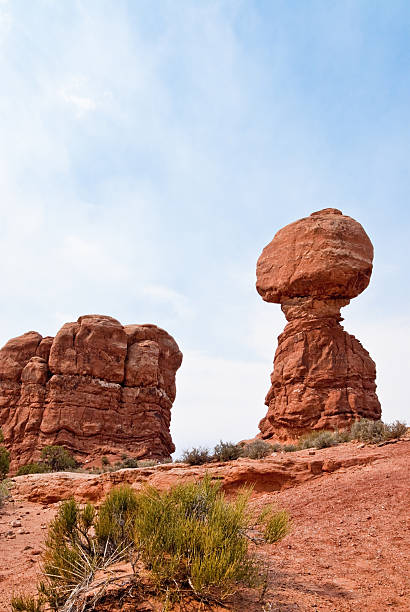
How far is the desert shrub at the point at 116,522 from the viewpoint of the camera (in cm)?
451

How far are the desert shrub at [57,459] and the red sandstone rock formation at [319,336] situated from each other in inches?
432

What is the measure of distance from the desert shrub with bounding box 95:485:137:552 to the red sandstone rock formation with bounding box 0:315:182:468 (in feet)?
72.6

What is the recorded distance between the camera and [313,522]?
6.86m

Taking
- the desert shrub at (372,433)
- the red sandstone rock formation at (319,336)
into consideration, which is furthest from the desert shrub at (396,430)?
the red sandstone rock formation at (319,336)

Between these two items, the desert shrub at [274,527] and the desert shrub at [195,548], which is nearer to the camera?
the desert shrub at [195,548]

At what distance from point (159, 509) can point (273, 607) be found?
1.27 metres

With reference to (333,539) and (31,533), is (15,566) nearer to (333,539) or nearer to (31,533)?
(31,533)

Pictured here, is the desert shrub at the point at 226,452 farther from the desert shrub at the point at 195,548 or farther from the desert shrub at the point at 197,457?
the desert shrub at the point at 195,548

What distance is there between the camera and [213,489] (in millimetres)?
4879

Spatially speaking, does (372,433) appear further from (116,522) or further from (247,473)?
(116,522)

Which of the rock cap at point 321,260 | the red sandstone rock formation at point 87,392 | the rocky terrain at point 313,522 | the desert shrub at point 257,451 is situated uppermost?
the rock cap at point 321,260

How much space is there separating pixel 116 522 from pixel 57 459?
2139 centimetres

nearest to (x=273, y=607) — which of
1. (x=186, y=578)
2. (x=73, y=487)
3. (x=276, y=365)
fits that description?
(x=186, y=578)

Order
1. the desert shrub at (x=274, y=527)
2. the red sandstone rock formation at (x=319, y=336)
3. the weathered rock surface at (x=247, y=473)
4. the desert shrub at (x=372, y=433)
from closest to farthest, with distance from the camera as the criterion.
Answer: the desert shrub at (x=274, y=527) → the weathered rock surface at (x=247, y=473) → the desert shrub at (x=372, y=433) → the red sandstone rock formation at (x=319, y=336)
